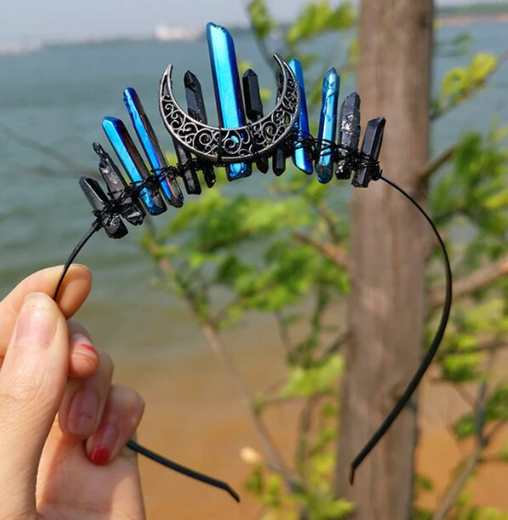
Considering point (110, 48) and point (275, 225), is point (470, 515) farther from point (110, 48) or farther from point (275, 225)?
point (110, 48)

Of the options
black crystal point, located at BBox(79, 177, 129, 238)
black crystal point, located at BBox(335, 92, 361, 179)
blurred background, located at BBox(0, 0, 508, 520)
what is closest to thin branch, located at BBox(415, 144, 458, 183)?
blurred background, located at BBox(0, 0, 508, 520)

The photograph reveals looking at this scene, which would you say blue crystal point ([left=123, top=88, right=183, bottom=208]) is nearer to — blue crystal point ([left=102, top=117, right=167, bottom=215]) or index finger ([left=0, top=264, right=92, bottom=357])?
blue crystal point ([left=102, top=117, right=167, bottom=215])

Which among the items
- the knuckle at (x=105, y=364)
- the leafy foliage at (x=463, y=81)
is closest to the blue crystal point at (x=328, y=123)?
the knuckle at (x=105, y=364)

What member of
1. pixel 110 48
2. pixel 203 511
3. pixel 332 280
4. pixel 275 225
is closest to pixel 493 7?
pixel 332 280

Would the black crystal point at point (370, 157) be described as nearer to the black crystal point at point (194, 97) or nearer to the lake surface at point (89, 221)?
the black crystal point at point (194, 97)

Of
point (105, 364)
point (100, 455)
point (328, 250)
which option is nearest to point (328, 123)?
point (105, 364)

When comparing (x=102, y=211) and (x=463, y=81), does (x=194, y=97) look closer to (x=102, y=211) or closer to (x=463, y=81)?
(x=102, y=211)
